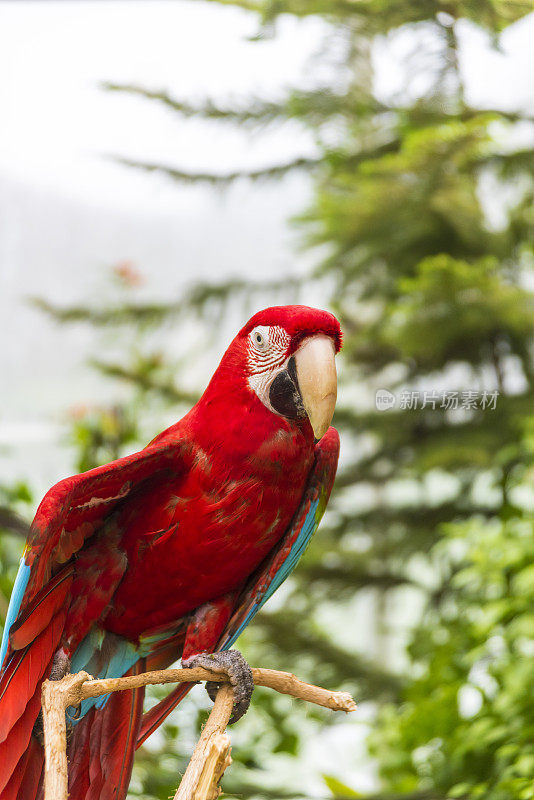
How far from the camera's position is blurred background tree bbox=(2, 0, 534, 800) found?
128 centimetres

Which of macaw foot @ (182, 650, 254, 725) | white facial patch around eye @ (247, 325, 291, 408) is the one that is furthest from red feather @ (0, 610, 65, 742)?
white facial patch around eye @ (247, 325, 291, 408)

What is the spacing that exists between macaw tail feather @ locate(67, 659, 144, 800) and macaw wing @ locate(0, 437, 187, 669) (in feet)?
0.34

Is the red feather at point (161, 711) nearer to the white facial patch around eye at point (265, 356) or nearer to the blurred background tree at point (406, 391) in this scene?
the white facial patch around eye at point (265, 356)

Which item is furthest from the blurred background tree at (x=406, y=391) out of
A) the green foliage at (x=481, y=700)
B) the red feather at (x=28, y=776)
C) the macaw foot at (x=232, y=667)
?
the red feather at (x=28, y=776)

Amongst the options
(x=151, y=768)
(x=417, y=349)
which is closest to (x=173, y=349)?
(x=417, y=349)

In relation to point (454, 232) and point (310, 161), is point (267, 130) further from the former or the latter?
point (454, 232)

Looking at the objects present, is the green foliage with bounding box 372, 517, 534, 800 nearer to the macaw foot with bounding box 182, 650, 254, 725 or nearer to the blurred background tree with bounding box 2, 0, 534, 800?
the blurred background tree with bounding box 2, 0, 534, 800

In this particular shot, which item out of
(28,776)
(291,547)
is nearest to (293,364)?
(291,547)

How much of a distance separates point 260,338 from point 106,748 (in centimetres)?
37

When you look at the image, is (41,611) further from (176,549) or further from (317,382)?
(317,382)

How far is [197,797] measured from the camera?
50cm

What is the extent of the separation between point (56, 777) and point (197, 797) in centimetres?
10

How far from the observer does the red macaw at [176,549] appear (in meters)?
0.53

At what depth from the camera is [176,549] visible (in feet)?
1.87
